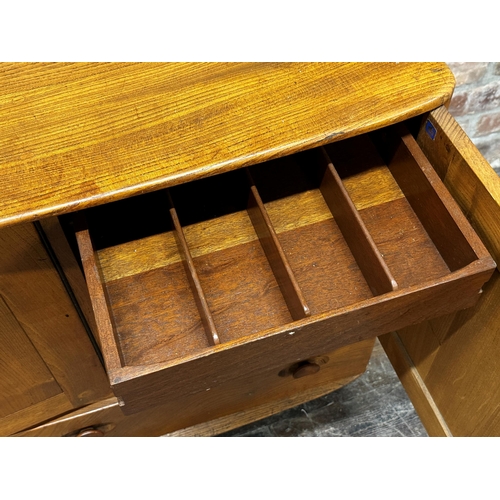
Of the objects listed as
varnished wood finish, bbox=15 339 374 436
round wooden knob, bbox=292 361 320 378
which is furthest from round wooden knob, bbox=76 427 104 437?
round wooden knob, bbox=292 361 320 378

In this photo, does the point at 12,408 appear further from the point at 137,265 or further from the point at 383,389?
the point at 383,389

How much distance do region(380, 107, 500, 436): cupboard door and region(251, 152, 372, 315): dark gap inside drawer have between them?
5.3 inches

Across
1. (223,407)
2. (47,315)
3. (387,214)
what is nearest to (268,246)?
(387,214)

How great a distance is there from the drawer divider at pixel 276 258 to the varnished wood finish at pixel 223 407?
0.83 ft

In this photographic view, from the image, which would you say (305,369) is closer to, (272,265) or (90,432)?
(272,265)

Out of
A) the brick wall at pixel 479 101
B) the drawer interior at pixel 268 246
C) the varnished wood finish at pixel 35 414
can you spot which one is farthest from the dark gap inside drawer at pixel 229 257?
the brick wall at pixel 479 101

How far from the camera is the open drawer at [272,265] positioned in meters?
0.60

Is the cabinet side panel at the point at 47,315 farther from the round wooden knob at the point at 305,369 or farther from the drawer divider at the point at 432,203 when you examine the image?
the drawer divider at the point at 432,203

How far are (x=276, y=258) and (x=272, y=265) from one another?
29 millimetres

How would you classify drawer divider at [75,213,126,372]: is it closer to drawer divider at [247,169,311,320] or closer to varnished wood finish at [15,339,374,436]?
drawer divider at [247,169,311,320]

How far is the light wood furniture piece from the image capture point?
1.95ft

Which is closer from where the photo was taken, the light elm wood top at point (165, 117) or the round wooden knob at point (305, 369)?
the light elm wood top at point (165, 117)

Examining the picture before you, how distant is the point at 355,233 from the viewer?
67 cm

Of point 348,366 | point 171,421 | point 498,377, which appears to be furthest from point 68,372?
point 498,377
